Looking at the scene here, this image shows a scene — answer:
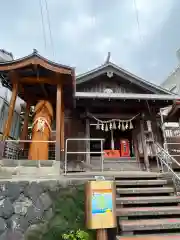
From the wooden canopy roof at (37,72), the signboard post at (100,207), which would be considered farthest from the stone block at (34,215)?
the wooden canopy roof at (37,72)

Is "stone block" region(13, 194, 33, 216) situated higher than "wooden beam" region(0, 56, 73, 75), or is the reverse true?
"wooden beam" region(0, 56, 73, 75)

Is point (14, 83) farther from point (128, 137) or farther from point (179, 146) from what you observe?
point (179, 146)

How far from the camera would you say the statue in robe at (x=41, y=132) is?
19.1 ft

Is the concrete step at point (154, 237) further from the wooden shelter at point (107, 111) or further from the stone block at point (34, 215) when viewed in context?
the wooden shelter at point (107, 111)

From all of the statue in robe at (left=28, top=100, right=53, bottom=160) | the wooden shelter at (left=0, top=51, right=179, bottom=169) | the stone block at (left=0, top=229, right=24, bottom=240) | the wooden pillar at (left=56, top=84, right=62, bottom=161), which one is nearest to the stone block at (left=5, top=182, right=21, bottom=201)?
the stone block at (left=0, top=229, right=24, bottom=240)

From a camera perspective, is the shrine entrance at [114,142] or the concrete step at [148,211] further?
the shrine entrance at [114,142]

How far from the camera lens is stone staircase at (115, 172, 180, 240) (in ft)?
10.5

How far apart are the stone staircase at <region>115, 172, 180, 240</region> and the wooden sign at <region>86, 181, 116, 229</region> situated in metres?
0.48

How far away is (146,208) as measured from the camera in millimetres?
3721

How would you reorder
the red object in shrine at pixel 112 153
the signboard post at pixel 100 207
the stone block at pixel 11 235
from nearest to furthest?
the signboard post at pixel 100 207, the stone block at pixel 11 235, the red object in shrine at pixel 112 153

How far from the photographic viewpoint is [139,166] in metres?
7.53

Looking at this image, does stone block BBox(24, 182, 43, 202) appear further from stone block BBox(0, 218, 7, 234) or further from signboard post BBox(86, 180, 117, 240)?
signboard post BBox(86, 180, 117, 240)

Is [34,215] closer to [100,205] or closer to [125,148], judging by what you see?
[100,205]

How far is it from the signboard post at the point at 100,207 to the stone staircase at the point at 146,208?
44 centimetres
